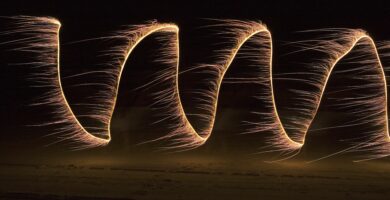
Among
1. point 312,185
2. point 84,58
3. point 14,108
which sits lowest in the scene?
point 14,108

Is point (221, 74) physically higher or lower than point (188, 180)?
higher

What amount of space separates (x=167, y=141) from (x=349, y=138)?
3535mm

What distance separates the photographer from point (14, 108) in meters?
11.6

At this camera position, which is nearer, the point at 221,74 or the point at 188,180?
the point at 188,180

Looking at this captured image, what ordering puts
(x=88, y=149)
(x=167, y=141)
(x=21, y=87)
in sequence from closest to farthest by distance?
(x=88, y=149) < (x=167, y=141) < (x=21, y=87)

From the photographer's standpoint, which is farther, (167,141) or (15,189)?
(167,141)

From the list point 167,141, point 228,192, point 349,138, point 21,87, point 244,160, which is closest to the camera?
point 228,192

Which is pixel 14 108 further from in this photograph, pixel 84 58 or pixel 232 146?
pixel 232 146

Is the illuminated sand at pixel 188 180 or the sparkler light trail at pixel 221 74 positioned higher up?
the sparkler light trail at pixel 221 74

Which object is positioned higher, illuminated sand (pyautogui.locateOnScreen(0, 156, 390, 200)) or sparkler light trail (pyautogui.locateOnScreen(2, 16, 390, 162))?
sparkler light trail (pyautogui.locateOnScreen(2, 16, 390, 162))

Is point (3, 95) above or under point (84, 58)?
under

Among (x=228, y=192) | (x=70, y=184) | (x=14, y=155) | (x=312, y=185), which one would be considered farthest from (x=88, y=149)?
(x=312, y=185)

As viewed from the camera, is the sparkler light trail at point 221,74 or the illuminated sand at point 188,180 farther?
the sparkler light trail at point 221,74

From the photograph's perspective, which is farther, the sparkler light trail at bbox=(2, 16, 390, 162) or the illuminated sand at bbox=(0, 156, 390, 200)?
the sparkler light trail at bbox=(2, 16, 390, 162)
